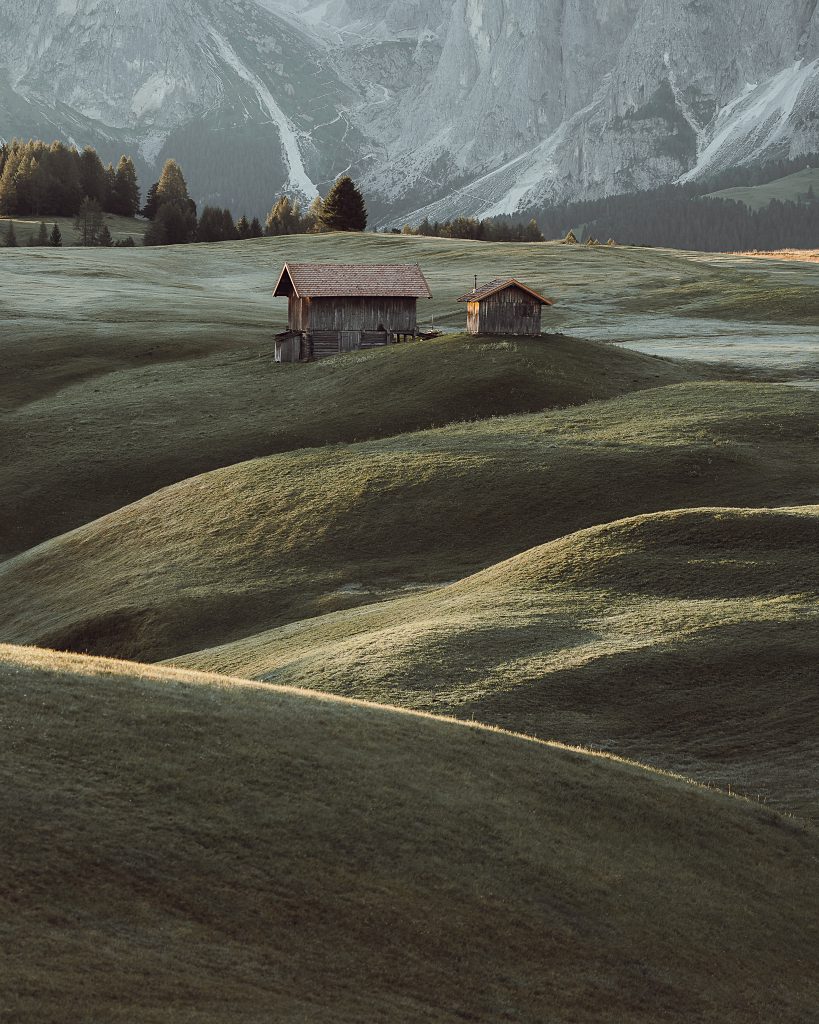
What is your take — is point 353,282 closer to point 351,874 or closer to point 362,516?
point 362,516

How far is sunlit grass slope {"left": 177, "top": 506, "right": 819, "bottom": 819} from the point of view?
3184 centimetres

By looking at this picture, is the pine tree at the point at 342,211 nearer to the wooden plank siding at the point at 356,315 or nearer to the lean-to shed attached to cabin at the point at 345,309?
the lean-to shed attached to cabin at the point at 345,309

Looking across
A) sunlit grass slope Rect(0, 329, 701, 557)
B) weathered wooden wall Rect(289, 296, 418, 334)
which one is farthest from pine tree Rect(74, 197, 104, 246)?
weathered wooden wall Rect(289, 296, 418, 334)

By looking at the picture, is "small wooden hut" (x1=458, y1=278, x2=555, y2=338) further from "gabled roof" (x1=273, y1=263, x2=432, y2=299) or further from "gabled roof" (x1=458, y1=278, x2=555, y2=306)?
"gabled roof" (x1=273, y1=263, x2=432, y2=299)

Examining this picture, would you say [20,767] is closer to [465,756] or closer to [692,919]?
[465,756]

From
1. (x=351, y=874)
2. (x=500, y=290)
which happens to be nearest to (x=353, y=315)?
(x=500, y=290)

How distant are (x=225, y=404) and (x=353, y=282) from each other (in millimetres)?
17278

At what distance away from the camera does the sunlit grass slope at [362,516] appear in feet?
159

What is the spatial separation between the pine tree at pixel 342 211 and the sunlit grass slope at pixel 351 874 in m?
172

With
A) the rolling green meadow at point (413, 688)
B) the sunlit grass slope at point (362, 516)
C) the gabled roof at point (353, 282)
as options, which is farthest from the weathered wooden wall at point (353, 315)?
the sunlit grass slope at point (362, 516)

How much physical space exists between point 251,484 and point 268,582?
11507mm

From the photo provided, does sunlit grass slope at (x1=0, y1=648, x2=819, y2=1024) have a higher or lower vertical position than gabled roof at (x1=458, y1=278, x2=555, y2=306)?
lower

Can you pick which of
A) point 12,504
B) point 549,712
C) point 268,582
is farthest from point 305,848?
point 12,504

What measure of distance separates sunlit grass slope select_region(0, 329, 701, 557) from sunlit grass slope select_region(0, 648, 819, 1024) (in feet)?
137
